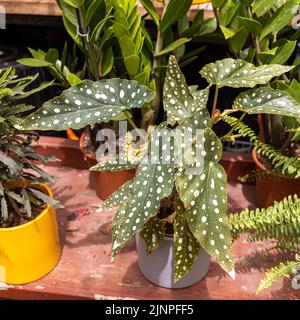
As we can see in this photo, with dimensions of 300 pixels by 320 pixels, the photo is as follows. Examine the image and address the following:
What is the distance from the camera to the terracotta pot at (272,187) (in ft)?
3.64

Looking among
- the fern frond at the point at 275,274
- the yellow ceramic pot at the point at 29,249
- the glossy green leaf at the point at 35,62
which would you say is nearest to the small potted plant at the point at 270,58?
the fern frond at the point at 275,274

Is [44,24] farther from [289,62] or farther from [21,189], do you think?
[289,62]

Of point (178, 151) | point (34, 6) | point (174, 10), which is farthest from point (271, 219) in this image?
point (34, 6)

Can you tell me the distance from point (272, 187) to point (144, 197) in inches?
19.9

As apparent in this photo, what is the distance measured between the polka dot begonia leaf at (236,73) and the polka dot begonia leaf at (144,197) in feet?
0.68

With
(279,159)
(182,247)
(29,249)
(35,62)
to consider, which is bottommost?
→ (29,249)

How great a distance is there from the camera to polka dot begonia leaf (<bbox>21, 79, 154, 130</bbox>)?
0.80 meters

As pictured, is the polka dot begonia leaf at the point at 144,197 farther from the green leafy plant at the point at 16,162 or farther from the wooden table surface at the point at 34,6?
the wooden table surface at the point at 34,6

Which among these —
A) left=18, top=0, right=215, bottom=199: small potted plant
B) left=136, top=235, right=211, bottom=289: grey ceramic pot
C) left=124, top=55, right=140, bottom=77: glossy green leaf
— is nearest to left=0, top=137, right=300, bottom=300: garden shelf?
left=136, top=235, right=211, bottom=289: grey ceramic pot

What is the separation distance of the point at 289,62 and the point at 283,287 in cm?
72

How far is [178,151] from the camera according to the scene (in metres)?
0.79

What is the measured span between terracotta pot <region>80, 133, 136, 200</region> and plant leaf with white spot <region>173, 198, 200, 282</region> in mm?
318

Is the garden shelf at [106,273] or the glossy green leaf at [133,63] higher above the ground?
the glossy green leaf at [133,63]

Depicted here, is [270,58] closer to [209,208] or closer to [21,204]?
[209,208]
